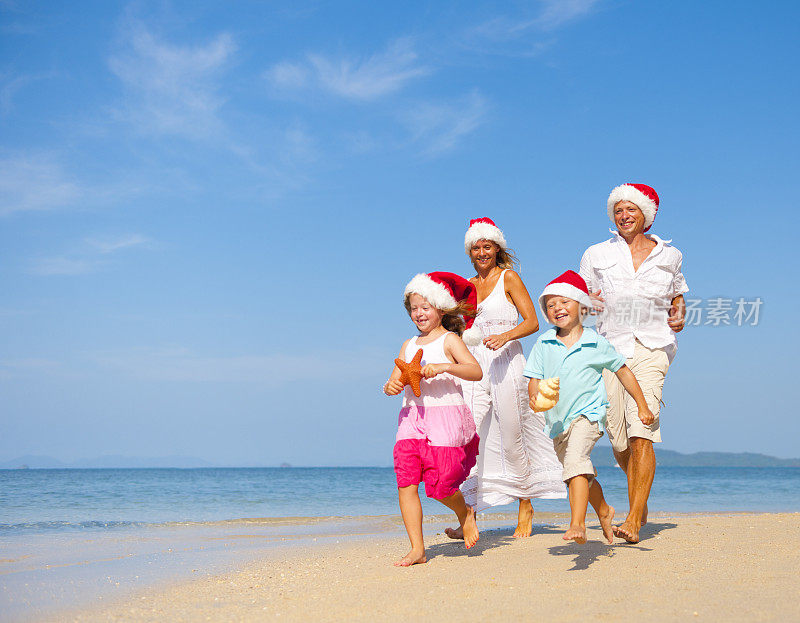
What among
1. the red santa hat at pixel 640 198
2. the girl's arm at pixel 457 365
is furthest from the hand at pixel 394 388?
the red santa hat at pixel 640 198

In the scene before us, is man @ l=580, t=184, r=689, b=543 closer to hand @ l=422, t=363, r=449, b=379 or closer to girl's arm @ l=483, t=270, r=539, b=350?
girl's arm @ l=483, t=270, r=539, b=350

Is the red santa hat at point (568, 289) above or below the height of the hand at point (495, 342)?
above

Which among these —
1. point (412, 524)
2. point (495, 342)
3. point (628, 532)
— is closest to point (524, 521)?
point (628, 532)

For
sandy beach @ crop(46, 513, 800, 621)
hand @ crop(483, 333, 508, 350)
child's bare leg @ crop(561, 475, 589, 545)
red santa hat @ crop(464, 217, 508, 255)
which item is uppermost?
red santa hat @ crop(464, 217, 508, 255)

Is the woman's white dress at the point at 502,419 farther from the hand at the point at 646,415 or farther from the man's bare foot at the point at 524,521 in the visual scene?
the hand at the point at 646,415

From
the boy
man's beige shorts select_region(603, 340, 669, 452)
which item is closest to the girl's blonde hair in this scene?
the boy

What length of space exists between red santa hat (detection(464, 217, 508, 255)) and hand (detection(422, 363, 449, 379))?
5.56ft

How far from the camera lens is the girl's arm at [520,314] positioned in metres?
5.25

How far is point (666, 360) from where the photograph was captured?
204 inches

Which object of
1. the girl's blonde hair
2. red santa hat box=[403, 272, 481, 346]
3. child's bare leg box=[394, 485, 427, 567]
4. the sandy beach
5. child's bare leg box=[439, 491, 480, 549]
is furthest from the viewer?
the girl's blonde hair

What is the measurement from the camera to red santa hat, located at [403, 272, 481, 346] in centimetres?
490

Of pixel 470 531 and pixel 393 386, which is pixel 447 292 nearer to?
pixel 393 386

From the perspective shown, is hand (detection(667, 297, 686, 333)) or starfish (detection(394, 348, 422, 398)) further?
hand (detection(667, 297, 686, 333))

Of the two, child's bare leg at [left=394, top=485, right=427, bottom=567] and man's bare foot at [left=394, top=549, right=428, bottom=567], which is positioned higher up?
child's bare leg at [left=394, top=485, right=427, bottom=567]
